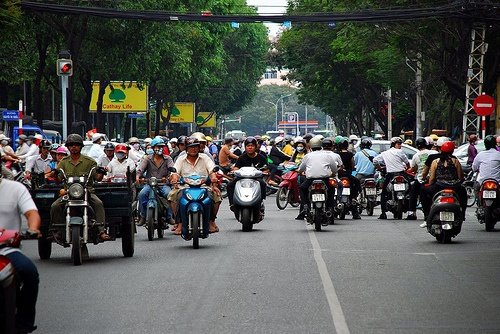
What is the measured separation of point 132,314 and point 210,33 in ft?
179

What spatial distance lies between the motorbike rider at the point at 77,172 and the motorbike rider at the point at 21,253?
7293mm

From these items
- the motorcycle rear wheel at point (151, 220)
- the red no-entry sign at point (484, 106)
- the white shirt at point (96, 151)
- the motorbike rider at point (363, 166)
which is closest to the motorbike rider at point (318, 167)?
the motorcycle rear wheel at point (151, 220)

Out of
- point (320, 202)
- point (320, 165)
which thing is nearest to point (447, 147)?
point (320, 202)

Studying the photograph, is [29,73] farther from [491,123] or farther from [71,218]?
[71,218]

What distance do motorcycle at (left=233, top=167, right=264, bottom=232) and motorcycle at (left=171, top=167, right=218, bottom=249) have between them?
3816 mm

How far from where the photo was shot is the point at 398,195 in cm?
2698

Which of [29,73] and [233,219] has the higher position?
[29,73]

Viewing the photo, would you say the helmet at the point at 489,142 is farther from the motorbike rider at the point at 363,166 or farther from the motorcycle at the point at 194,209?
the motorcycle at the point at 194,209

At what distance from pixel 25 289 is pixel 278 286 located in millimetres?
5384

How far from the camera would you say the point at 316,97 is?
278ft

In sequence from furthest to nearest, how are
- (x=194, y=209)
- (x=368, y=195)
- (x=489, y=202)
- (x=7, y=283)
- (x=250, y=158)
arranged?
(x=368, y=195), (x=250, y=158), (x=489, y=202), (x=194, y=209), (x=7, y=283)

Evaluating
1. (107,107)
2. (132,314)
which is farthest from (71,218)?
(107,107)

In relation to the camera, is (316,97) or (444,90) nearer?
(444,90)

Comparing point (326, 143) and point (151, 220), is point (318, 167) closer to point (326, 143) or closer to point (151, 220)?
point (326, 143)
